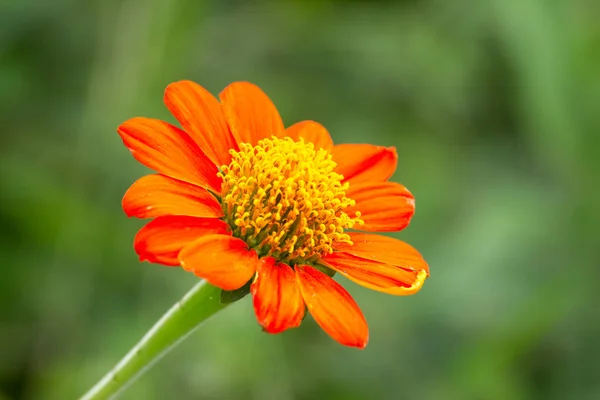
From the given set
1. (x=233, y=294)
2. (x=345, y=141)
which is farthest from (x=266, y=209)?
(x=345, y=141)

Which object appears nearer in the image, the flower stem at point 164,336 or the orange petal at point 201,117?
the flower stem at point 164,336

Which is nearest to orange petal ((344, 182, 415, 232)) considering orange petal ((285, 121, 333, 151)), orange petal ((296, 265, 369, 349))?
orange petal ((285, 121, 333, 151))

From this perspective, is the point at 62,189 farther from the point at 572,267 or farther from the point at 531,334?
the point at 572,267

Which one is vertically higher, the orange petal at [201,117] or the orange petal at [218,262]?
the orange petal at [201,117]

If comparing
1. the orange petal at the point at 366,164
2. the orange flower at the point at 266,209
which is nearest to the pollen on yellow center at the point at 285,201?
the orange flower at the point at 266,209

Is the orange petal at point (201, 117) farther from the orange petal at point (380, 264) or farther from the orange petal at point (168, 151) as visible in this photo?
the orange petal at point (380, 264)

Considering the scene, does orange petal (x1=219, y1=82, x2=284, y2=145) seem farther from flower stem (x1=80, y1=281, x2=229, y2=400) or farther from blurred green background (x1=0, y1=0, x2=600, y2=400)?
blurred green background (x1=0, y1=0, x2=600, y2=400)

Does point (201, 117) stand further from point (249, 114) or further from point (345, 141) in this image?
point (345, 141)
